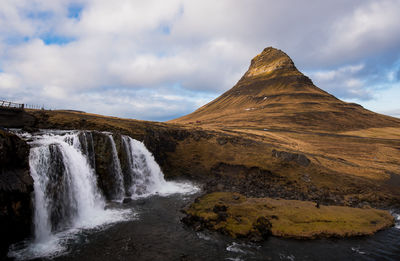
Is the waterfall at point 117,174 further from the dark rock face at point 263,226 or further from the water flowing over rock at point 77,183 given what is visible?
the dark rock face at point 263,226

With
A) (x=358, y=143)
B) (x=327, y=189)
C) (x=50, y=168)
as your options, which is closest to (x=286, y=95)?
(x=358, y=143)

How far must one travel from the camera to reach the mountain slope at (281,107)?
110 meters

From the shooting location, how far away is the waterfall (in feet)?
95.3

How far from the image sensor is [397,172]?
1619 inches

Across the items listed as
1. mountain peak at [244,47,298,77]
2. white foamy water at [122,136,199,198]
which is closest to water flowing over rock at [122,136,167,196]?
white foamy water at [122,136,199,198]

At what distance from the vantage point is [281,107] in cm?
13375

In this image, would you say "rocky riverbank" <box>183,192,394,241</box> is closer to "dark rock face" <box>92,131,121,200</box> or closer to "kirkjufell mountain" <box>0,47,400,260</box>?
"kirkjufell mountain" <box>0,47,400,260</box>

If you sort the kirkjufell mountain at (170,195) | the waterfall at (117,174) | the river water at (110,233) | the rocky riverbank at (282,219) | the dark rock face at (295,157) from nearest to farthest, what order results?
the river water at (110,233) < the kirkjufell mountain at (170,195) < the rocky riverbank at (282,219) < the waterfall at (117,174) < the dark rock face at (295,157)

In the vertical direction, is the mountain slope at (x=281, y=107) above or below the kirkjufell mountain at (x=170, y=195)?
above

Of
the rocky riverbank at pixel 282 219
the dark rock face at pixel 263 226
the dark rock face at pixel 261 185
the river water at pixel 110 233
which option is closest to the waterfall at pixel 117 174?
the river water at pixel 110 233

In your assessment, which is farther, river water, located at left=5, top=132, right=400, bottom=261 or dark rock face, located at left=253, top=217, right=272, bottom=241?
dark rock face, located at left=253, top=217, right=272, bottom=241

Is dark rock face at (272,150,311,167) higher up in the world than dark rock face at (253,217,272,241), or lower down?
higher up

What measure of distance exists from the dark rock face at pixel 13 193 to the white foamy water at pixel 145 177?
14558 mm

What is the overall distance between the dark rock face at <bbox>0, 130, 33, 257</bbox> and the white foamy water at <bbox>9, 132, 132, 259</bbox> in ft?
2.40
